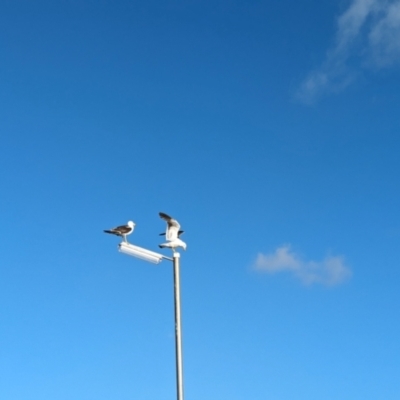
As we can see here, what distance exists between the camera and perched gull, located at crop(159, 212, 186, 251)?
1803cm

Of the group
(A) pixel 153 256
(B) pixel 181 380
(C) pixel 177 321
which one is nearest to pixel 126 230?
(A) pixel 153 256

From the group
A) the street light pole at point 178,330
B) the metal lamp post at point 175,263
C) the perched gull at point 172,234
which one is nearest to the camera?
the street light pole at point 178,330

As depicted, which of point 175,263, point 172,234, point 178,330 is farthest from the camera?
point 172,234

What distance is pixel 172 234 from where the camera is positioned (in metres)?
18.2

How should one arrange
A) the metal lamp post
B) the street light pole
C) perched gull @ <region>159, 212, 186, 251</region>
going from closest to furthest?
the street light pole
the metal lamp post
perched gull @ <region>159, 212, 186, 251</region>

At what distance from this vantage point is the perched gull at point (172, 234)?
59.2 ft

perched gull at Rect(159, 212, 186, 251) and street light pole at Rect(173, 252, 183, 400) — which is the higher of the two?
perched gull at Rect(159, 212, 186, 251)

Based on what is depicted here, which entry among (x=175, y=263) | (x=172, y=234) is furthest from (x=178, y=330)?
(x=172, y=234)

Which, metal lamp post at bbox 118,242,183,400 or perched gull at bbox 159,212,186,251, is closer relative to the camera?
metal lamp post at bbox 118,242,183,400

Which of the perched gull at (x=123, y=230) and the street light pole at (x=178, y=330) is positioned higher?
the perched gull at (x=123, y=230)

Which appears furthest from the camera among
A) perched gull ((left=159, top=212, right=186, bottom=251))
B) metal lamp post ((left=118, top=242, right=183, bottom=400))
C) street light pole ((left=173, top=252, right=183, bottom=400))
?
perched gull ((left=159, top=212, right=186, bottom=251))

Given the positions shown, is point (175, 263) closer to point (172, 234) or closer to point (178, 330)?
point (172, 234)

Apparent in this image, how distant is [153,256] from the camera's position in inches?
686

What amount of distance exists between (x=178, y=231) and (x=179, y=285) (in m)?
1.46
